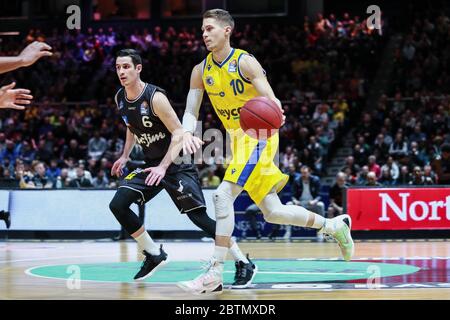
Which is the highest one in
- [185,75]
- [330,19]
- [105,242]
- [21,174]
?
[330,19]

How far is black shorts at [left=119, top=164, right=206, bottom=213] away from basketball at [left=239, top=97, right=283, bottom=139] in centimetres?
129

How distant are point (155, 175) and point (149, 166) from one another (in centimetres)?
60

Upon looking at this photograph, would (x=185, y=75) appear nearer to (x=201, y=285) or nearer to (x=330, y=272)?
(x=330, y=272)

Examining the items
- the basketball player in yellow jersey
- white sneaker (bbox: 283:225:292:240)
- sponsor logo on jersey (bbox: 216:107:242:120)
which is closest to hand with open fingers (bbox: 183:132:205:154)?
the basketball player in yellow jersey

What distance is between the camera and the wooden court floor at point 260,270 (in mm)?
6844

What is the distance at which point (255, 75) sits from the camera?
731 centimetres

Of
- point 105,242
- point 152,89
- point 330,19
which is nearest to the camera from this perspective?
point 152,89

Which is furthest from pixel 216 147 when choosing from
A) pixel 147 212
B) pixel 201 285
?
pixel 201 285

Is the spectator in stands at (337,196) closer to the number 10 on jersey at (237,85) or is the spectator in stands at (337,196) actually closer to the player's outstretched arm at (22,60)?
the number 10 on jersey at (237,85)

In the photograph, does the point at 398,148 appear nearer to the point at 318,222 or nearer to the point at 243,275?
the point at 318,222

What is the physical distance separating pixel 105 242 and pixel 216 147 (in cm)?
480

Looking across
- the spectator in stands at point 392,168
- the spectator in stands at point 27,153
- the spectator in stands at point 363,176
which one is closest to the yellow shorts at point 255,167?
the spectator in stands at point 363,176

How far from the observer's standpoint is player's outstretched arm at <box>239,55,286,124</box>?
23.7 ft

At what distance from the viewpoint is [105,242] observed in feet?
51.1
